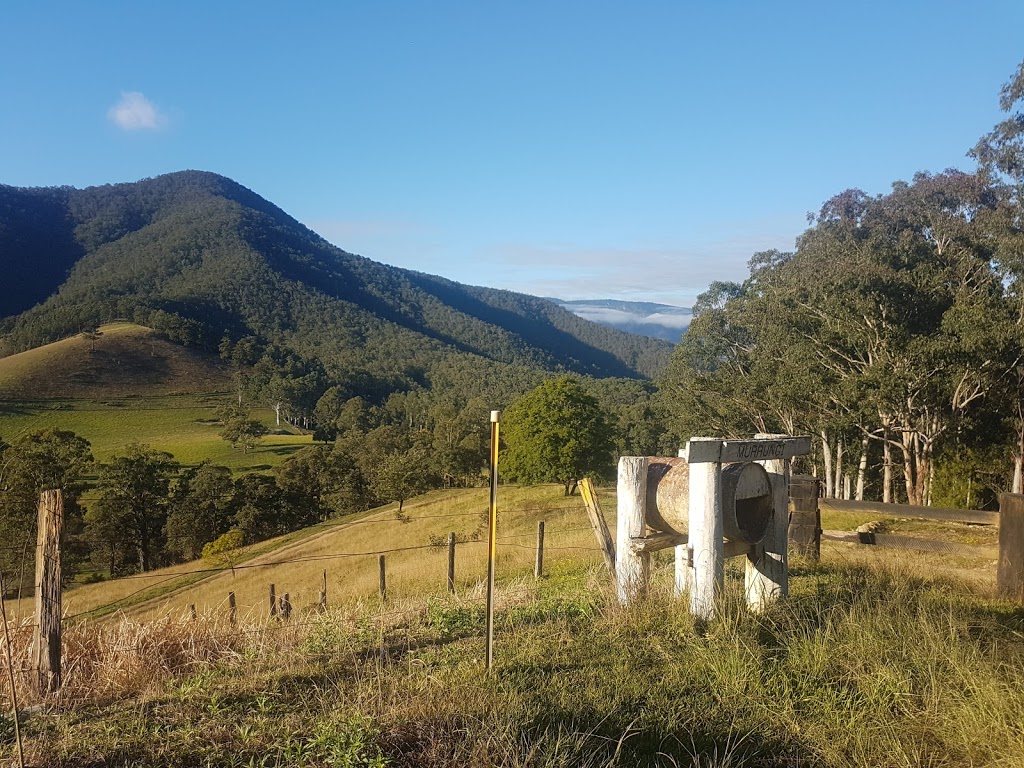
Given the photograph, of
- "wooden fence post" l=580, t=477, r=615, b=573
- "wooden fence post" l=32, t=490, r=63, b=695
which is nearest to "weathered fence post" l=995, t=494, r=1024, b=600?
"wooden fence post" l=580, t=477, r=615, b=573

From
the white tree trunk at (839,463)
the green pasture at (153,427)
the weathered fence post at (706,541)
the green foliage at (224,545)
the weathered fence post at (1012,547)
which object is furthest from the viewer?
the green pasture at (153,427)

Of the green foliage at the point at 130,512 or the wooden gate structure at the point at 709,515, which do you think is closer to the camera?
the wooden gate structure at the point at 709,515

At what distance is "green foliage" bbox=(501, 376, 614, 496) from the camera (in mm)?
45938

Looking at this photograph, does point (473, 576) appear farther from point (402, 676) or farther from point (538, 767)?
point (538, 767)

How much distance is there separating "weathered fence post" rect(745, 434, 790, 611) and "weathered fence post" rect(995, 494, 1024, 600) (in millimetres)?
2313

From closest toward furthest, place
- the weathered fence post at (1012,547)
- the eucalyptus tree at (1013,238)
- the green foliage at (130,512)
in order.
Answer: the weathered fence post at (1012,547) → the eucalyptus tree at (1013,238) → the green foliage at (130,512)

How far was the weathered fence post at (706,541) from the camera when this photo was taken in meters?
5.74

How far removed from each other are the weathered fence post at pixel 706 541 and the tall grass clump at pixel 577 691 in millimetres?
208

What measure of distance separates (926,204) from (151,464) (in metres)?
52.6

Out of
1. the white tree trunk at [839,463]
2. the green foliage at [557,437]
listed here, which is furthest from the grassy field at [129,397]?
the white tree trunk at [839,463]

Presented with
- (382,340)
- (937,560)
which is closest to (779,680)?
(937,560)

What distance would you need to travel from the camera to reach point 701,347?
3856 centimetres

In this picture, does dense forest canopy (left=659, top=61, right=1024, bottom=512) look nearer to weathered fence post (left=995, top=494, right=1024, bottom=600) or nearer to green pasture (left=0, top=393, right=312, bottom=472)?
weathered fence post (left=995, top=494, right=1024, bottom=600)

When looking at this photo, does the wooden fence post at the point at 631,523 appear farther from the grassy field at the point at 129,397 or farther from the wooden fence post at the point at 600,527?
the grassy field at the point at 129,397
